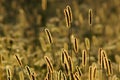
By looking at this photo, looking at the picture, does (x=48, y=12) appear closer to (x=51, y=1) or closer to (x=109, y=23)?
(x=51, y=1)

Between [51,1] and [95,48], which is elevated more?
[51,1]

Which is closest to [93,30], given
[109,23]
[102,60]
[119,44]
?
[109,23]

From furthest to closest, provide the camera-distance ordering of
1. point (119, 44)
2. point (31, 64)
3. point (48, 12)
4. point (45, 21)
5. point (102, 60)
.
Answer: point (48, 12) < point (45, 21) < point (119, 44) < point (31, 64) < point (102, 60)

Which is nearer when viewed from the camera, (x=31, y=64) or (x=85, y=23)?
(x=31, y=64)

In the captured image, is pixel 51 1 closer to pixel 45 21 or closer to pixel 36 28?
pixel 45 21

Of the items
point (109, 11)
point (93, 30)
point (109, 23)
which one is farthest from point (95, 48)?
point (109, 11)

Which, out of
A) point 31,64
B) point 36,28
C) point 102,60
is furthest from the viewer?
point 36,28

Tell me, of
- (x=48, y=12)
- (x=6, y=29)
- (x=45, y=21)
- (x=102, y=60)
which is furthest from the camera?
(x=48, y=12)
